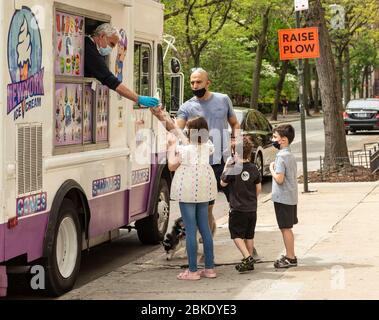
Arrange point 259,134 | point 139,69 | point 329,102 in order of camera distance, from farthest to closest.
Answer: point 329,102
point 259,134
point 139,69

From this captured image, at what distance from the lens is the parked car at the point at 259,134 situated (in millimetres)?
17172

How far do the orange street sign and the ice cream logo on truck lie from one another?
25.3 feet

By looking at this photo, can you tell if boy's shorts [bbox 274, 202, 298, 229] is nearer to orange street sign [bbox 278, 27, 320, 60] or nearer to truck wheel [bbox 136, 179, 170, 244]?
truck wheel [bbox 136, 179, 170, 244]

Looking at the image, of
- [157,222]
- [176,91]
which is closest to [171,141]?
[157,222]

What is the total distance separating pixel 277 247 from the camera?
32.0 ft

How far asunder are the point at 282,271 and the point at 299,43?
6708 mm

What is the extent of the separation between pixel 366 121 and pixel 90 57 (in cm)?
2905

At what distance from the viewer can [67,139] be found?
775 centimetres

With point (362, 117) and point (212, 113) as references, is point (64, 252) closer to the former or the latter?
point (212, 113)

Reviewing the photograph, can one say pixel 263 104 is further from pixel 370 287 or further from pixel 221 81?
pixel 370 287

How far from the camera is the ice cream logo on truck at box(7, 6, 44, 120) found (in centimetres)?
650

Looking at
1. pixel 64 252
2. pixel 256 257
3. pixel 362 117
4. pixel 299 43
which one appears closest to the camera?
pixel 64 252

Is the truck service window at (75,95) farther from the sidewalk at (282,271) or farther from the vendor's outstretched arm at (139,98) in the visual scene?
the sidewalk at (282,271)

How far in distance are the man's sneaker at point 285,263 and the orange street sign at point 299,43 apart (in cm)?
626
